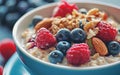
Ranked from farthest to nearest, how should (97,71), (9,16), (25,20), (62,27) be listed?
(9,16) < (25,20) < (62,27) < (97,71)

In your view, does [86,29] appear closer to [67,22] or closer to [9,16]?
[67,22]

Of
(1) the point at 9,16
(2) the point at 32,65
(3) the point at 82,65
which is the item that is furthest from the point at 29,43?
(1) the point at 9,16

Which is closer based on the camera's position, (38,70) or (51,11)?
(38,70)

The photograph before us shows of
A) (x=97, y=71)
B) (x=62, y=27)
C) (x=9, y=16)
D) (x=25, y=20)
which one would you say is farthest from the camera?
(x=9, y=16)

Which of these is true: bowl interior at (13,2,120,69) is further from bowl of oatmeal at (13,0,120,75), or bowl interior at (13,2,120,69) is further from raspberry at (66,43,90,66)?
raspberry at (66,43,90,66)

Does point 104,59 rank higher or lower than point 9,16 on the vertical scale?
higher

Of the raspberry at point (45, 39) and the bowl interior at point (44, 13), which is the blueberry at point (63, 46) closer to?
the raspberry at point (45, 39)

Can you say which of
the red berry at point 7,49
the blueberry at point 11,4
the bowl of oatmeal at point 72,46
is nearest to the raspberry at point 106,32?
the bowl of oatmeal at point 72,46

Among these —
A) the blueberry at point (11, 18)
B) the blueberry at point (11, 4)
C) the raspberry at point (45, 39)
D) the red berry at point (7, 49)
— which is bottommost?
the red berry at point (7, 49)

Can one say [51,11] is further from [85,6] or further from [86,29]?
[86,29]
